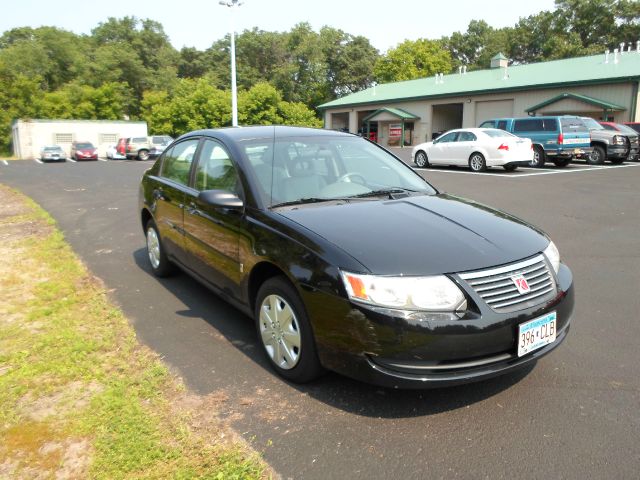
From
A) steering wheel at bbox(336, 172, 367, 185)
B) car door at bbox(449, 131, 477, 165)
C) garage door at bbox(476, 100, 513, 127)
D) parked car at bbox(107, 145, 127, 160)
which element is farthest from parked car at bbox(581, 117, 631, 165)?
parked car at bbox(107, 145, 127, 160)

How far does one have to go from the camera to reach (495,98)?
1344 inches

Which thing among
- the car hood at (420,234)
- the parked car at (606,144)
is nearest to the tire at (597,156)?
the parked car at (606,144)

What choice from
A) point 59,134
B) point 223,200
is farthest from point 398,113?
point 223,200

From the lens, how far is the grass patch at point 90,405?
8.34ft

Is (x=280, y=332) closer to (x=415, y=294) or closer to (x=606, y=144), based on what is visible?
(x=415, y=294)

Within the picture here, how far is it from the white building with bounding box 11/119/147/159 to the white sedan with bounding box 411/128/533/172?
111 ft

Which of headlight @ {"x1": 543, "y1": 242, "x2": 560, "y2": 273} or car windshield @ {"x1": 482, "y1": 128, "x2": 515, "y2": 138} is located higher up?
car windshield @ {"x1": 482, "y1": 128, "x2": 515, "y2": 138}

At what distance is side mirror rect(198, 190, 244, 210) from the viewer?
12.1 feet

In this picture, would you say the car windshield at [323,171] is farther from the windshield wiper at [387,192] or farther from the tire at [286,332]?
the tire at [286,332]

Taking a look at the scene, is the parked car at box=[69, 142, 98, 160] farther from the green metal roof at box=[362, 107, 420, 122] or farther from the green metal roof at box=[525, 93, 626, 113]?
the green metal roof at box=[525, 93, 626, 113]

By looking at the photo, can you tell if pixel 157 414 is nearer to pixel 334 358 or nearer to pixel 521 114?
pixel 334 358

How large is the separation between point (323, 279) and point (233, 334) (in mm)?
1526

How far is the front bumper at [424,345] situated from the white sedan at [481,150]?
15137 millimetres

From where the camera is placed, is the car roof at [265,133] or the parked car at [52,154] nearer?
the car roof at [265,133]
